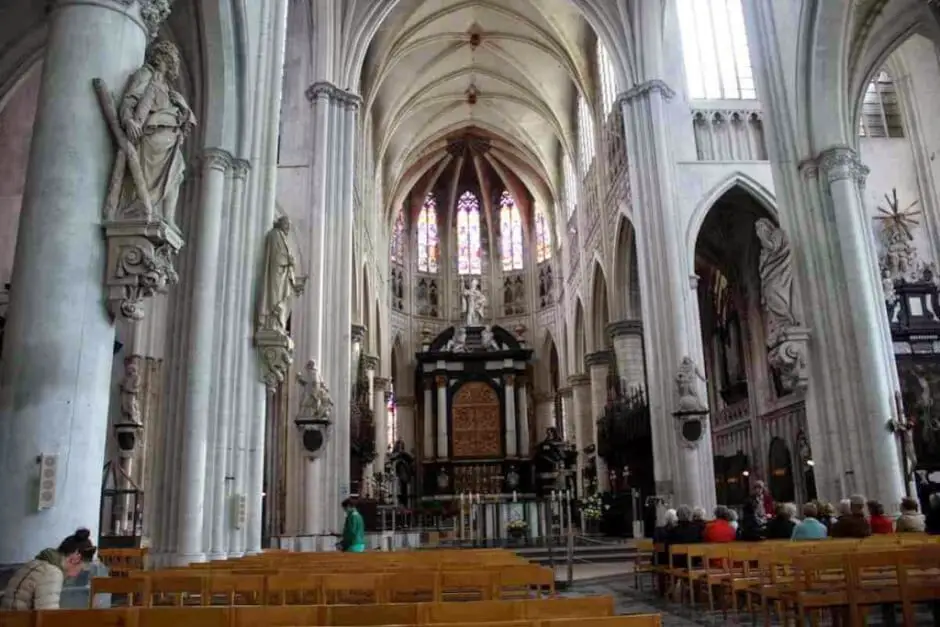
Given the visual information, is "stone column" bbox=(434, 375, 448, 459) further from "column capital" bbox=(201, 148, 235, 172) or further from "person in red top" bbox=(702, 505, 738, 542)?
"person in red top" bbox=(702, 505, 738, 542)

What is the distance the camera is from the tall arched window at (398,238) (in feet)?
130

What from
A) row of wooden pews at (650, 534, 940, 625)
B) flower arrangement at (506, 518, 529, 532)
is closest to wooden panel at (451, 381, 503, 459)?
flower arrangement at (506, 518, 529, 532)

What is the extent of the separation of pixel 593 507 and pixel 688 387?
7.22 meters

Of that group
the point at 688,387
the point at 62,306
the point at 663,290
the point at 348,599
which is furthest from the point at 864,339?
the point at 62,306

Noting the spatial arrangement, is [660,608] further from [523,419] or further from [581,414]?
[523,419]

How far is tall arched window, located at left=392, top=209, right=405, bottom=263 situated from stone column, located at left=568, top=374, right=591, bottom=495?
38.4ft

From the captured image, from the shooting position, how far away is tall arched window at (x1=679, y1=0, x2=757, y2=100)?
74.9 ft

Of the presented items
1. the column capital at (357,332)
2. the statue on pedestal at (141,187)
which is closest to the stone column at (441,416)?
the column capital at (357,332)

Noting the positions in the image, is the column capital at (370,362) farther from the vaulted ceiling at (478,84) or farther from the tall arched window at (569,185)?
the tall arched window at (569,185)

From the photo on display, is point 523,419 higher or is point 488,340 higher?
point 488,340

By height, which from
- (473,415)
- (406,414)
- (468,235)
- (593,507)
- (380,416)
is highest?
(468,235)

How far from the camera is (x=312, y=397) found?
1777 cm

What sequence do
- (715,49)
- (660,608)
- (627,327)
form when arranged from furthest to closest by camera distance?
(627,327), (715,49), (660,608)

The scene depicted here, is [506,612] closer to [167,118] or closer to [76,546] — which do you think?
[76,546]
